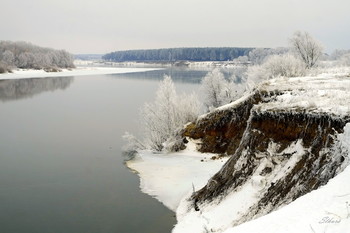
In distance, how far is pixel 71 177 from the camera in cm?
2441

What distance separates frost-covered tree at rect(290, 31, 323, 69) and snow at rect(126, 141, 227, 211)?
33.6 m

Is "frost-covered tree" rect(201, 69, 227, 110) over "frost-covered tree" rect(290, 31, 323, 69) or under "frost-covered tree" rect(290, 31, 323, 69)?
under

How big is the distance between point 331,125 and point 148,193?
12188 millimetres

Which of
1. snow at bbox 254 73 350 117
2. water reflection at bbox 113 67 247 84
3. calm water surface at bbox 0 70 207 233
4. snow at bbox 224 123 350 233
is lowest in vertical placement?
calm water surface at bbox 0 70 207 233

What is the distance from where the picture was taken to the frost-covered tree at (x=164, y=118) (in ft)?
106

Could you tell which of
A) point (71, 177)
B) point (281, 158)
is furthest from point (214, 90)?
point (281, 158)

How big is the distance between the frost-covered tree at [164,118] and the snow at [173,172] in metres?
1.54

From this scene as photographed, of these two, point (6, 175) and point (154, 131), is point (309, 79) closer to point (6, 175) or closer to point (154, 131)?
point (154, 131)

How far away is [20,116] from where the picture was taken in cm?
4412

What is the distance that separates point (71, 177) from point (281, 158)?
14905 millimetres

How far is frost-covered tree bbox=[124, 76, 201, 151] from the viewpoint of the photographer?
32.2 meters

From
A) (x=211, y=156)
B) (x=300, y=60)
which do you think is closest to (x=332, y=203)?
(x=211, y=156)

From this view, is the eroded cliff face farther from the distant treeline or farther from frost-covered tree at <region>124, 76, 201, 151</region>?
the distant treeline

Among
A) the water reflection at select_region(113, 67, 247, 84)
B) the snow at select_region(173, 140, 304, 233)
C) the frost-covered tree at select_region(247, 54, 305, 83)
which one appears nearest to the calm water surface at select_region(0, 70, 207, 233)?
the snow at select_region(173, 140, 304, 233)
